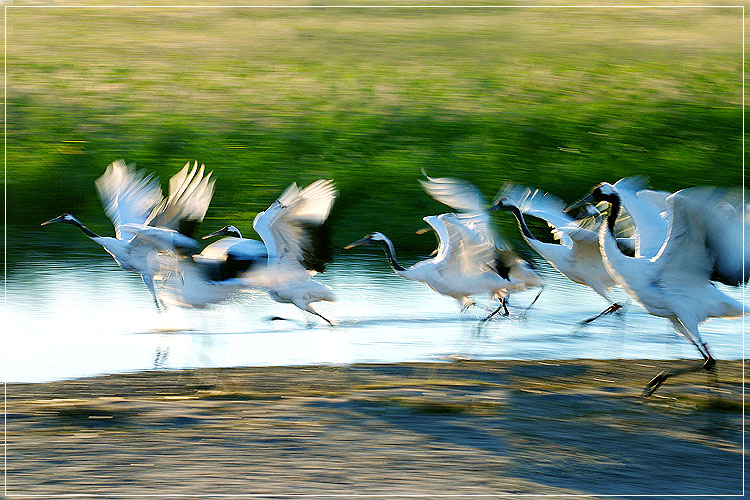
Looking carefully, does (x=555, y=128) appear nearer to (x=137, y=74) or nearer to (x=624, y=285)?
(x=624, y=285)

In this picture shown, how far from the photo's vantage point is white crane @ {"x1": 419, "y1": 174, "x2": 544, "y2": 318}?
14.6ft

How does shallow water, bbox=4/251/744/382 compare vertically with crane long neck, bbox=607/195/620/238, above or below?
below

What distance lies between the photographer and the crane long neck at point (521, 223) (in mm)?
4570

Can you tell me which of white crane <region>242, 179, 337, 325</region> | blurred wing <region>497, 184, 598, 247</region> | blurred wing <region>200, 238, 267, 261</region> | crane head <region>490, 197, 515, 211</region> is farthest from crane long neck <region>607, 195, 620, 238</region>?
blurred wing <region>200, 238, 267, 261</region>

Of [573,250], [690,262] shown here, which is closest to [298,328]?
[573,250]

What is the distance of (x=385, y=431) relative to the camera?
12.0 ft

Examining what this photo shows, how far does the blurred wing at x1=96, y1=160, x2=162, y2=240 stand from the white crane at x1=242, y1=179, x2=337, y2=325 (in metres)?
0.63

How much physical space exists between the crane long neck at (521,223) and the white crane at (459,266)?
193mm

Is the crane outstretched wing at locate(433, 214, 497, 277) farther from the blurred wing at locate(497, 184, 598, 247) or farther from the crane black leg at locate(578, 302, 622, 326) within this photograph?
the crane black leg at locate(578, 302, 622, 326)

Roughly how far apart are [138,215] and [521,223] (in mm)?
2025

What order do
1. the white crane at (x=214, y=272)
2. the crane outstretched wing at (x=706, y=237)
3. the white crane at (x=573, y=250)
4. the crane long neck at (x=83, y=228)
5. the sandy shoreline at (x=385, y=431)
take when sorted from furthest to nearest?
the crane long neck at (x=83, y=228), the white crane at (x=573, y=250), the white crane at (x=214, y=272), the crane outstretched wing at (x=706, y=237), the sandy shoreline at (x=385, y=431)

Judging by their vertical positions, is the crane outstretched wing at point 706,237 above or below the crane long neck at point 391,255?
above

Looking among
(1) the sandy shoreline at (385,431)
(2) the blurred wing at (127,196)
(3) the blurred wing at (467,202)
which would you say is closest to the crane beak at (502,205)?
(3) the blurred wing at (467,202)

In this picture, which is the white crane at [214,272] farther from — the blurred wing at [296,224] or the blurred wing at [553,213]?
the blurred wing at [553,213]
